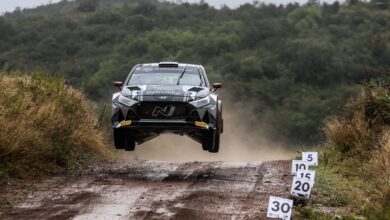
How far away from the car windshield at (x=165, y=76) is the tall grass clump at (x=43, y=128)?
Answer: 1591 mm

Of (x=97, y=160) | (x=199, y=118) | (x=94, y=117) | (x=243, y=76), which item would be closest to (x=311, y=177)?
(x=199, y=118)

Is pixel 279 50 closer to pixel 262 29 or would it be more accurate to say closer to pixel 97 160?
pixel 262 29

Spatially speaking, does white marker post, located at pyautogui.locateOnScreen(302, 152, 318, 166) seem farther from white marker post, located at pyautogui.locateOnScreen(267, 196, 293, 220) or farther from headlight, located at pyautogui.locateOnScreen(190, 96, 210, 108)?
white marker post, located at pyautogui.locateOnScreen(267, 196, 293, 220)

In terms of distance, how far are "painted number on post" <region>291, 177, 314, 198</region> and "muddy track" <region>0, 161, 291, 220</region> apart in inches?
18.1

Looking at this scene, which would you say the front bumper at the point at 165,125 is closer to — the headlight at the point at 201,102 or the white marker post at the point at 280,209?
the headlight at the point at 201,102

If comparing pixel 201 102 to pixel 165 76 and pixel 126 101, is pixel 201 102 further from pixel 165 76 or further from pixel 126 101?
pixel 165 76

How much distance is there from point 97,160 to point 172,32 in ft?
261

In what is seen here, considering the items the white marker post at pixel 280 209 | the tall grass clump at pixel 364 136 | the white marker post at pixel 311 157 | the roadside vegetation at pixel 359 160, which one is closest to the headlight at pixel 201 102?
the white marker post at pixel 311 157

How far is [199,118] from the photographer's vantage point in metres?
11.7

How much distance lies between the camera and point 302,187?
29.5ft

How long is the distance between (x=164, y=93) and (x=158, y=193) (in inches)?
101

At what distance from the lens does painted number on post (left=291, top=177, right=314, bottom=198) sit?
8945 millimetres

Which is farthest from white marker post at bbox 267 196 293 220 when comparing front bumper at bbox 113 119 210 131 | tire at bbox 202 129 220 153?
→ tire at bbox 202 129 220 153

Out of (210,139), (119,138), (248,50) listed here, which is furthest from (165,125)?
(248,50)
